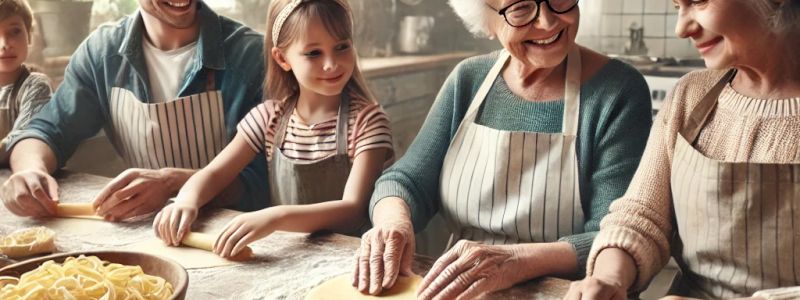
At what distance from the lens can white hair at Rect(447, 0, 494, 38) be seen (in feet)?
4.39

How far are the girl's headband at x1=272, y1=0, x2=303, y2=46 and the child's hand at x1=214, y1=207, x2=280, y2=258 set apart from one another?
40 cm

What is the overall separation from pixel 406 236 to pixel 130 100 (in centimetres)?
97

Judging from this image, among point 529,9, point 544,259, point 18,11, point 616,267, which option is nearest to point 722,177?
point 616,267

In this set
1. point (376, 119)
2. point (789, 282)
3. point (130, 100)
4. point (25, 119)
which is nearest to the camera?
point (789, 282)

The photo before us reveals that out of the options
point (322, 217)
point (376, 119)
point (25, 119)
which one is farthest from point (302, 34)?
point (25, 119)

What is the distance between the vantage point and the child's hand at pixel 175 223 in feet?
4.75

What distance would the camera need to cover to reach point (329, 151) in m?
1.61


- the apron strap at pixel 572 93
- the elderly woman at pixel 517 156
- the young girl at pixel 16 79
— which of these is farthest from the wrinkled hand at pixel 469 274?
the young girl at pixel 16 79

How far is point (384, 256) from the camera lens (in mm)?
1239

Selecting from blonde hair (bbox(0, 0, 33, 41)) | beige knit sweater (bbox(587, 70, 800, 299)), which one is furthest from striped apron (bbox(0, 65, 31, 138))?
beige knit sweater (bbox(587, 70, 800, 299))

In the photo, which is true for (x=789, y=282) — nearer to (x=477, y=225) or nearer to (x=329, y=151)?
(x=477, y=225)

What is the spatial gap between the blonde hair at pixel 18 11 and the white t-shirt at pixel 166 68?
0.45 m

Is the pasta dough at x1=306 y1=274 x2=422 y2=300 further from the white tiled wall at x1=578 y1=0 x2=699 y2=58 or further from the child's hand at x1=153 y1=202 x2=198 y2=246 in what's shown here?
the white tiled wall at x1=578 y1=0 x2=699 y2=58

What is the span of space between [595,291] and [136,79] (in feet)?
4.35
